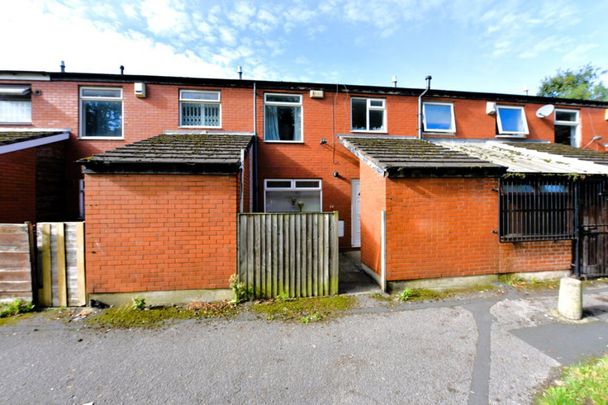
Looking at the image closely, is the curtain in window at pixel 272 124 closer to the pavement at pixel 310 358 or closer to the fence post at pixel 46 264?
the fence post at pixel 46 264

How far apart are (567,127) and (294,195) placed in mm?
11586

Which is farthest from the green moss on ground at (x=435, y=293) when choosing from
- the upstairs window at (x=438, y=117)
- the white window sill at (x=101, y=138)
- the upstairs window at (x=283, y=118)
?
the white window sill at (x=101, y=138)

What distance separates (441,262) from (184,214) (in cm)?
518

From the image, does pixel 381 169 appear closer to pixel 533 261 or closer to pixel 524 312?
pixel 524 312

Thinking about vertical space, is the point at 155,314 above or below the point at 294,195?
below

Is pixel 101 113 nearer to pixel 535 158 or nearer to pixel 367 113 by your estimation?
pixel 367 113

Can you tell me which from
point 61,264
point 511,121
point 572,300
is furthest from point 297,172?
point 511,121

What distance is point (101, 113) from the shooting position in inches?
316

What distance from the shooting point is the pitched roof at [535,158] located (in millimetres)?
5738

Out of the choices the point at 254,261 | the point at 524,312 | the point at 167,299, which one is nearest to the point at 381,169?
the point at 254,261

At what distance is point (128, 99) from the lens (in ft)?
26.0

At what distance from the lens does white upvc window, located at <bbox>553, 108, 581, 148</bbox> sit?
10195mm

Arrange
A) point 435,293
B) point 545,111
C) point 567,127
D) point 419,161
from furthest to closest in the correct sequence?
point 567,127 < point 545,111 < point 419,161 < point 435,293

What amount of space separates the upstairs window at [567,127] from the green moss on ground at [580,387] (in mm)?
11120
